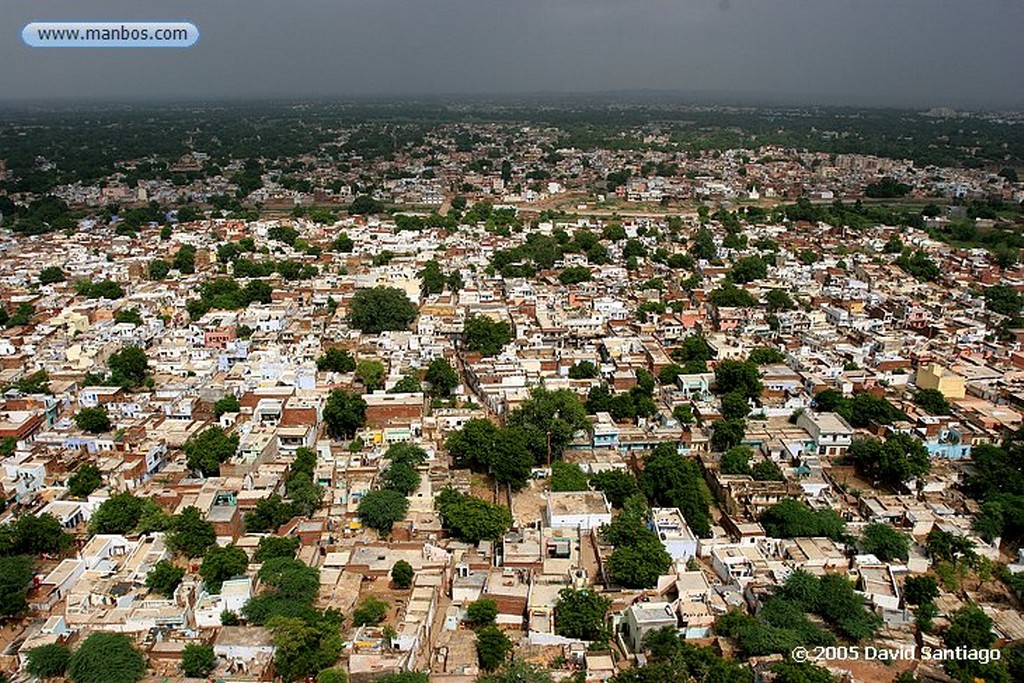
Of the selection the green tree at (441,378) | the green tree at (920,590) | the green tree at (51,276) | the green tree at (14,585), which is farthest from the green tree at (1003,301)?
the green tree at (51,276)

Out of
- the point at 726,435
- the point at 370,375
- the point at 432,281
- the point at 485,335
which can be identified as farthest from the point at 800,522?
the point at 432,281

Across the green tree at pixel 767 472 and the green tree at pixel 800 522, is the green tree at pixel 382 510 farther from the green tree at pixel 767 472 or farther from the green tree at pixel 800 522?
the green tree at pixel 767 472

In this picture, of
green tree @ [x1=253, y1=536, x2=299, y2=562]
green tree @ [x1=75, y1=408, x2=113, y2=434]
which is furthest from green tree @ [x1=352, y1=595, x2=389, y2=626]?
green tree @ [x1=75, y1=408, x2=113, y2=434]

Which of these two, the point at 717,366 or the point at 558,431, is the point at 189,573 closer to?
the point at 558,431

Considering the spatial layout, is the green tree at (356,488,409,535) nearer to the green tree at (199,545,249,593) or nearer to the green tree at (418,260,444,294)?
the green tree at (199,545,249,593)

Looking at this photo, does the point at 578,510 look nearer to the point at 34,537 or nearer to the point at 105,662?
the point at 105,662
